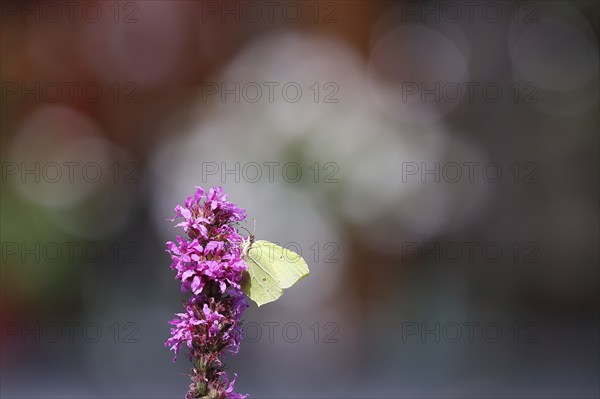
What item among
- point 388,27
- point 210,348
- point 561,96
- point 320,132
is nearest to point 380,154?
point 320,132

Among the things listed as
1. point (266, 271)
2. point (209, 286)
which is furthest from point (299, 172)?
point (209, 286)

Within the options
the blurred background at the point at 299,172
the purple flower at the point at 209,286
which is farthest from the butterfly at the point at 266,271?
the blurred background at the point at 299,172

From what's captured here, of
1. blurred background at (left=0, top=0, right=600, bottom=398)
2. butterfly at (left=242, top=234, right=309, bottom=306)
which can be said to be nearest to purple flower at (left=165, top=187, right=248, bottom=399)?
butterfly at (left=242, top=234, right=309, bottom=306)

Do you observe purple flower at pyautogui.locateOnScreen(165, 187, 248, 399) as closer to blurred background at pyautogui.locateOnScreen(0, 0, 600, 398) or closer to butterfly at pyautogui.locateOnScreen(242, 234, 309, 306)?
butterfly at pyautogui.locateOnScreen(242, 234, 309, 306)

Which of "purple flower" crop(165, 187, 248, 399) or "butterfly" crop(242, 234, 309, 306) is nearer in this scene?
"purple flower" crop(165, 187, 248, 399)

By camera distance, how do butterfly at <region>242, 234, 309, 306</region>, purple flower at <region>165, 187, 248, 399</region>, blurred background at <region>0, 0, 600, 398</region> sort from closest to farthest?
1. purple flower at <region>165, 187, 248, 399</region>
2. butterfly at <region>242, 234, 309, 306</region>
3. blurred background at <region>0, 0, 600, 398</region>

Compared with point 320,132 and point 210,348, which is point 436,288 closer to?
point 320,132

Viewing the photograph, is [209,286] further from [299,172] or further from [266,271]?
[299,172]
